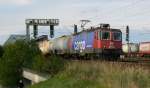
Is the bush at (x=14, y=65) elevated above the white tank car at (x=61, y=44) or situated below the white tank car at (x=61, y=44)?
below

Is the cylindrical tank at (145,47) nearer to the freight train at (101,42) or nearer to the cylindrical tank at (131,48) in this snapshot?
the cylindrical tank at (131,48)

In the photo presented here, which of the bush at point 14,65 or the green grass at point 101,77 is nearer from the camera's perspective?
the green grass at point 101,77

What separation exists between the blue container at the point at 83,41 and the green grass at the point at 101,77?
14.7 metres

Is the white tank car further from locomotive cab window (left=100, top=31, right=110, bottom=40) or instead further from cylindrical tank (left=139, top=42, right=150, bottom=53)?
cylindrical tank (left=139, top=42, right=150, bottom=53)

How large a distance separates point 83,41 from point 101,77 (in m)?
25.9

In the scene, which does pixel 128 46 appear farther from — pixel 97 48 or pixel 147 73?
pixel 147 73

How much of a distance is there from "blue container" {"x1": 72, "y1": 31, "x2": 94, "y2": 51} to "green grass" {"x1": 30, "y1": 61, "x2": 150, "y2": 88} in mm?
14735

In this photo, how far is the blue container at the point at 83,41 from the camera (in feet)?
154

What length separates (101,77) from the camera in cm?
2400

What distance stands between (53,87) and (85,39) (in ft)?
69.5

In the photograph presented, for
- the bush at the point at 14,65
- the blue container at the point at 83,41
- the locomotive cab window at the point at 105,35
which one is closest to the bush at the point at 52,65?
the locomotive cab window at the point at 105,35

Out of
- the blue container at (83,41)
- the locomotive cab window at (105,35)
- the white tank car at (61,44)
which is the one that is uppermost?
the locomotive cab window at (105,35)

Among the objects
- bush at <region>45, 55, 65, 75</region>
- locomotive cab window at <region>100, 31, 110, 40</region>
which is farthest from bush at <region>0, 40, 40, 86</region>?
bush at <region>45, 55, 65, 75</region>

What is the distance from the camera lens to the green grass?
20.5 metres
